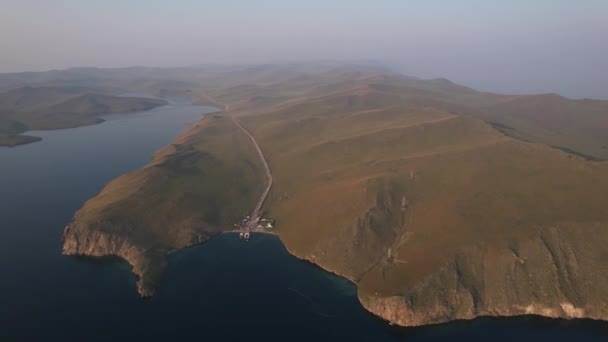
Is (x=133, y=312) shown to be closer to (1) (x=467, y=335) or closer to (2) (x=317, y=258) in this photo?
(2) (x=317, y=258)

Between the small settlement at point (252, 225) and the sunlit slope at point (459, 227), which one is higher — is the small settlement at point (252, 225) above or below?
below

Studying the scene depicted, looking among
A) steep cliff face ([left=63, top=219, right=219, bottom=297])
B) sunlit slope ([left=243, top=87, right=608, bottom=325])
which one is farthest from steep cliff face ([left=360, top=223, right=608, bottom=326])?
steep cliff face ([left=63, top=219, right=219, bottom=297])

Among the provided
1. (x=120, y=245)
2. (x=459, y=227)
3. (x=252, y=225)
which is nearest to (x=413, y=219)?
(x=459, y=227)

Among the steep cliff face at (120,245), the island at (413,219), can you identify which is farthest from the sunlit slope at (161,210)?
the island at (413,219)

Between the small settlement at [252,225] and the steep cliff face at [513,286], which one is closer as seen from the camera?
the steep cliff face at [513,286]

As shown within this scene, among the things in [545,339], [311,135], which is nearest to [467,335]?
[545,339]

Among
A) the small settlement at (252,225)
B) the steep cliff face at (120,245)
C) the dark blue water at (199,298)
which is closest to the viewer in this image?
the dark blue water at (199,298)

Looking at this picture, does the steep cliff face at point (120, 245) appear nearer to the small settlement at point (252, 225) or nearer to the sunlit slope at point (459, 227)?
the small settlement at point (252, 225)
